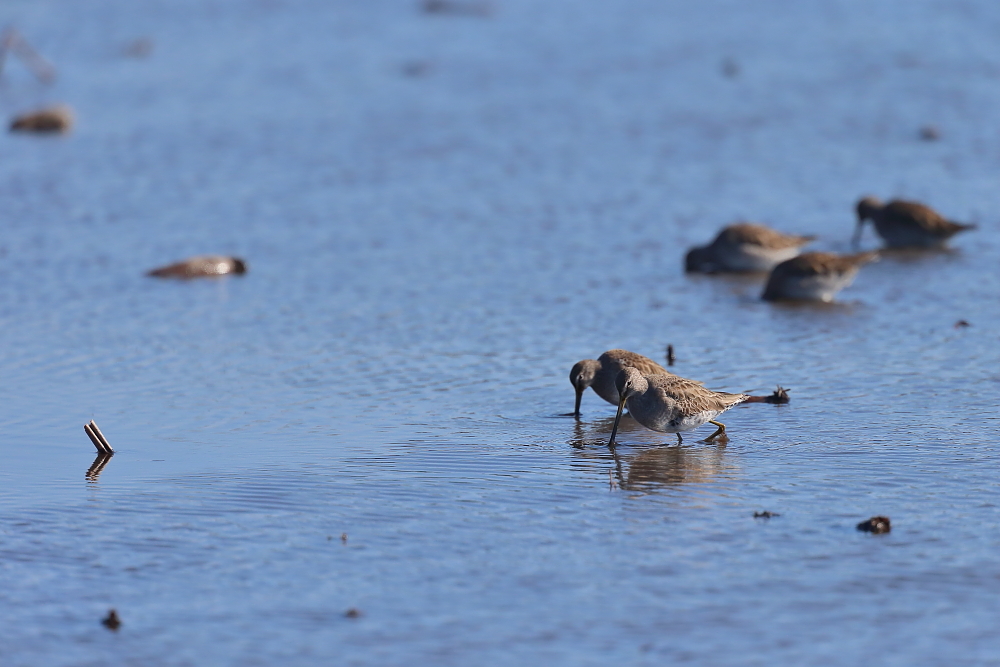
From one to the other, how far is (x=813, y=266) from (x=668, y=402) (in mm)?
5133

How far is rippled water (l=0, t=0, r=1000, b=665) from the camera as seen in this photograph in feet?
20.7

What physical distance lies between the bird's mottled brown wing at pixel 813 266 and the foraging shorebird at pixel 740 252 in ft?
3.95

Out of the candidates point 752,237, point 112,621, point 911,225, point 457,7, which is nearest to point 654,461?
point 112,621

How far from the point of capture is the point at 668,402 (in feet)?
29.3

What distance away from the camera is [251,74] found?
28.9m

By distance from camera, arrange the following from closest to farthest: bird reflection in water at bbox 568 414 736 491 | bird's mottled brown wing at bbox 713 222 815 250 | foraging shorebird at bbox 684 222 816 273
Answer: bird reflection in water at bbox 568 414 736 491 < foraging shorebird at bbox 684 222 816 273 < bird's mottled brown wing at bbox 713 222 815 250

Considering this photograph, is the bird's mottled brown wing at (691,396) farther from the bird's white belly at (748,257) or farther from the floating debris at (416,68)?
the floating debris at (416,68)

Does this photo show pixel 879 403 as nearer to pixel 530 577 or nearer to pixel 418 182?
pixel 530 577

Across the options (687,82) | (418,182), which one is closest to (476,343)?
(418,182)

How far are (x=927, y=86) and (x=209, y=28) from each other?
57.3 feet

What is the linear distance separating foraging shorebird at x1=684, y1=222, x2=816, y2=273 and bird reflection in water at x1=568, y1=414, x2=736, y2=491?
18.5ft

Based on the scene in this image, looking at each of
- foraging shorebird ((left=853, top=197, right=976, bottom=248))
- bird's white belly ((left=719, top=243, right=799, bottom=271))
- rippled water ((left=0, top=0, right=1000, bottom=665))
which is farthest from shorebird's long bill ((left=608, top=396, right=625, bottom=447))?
foraging shorebird ((left=853, top=197, right=976, bottom=248))

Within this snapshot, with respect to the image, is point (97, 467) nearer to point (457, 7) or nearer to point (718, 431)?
point (718, 431)

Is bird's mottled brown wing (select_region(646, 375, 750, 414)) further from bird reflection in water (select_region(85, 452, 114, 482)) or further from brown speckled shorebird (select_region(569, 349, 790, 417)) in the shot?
bird reflection in water (select_region(85, 452, 114, 482))
